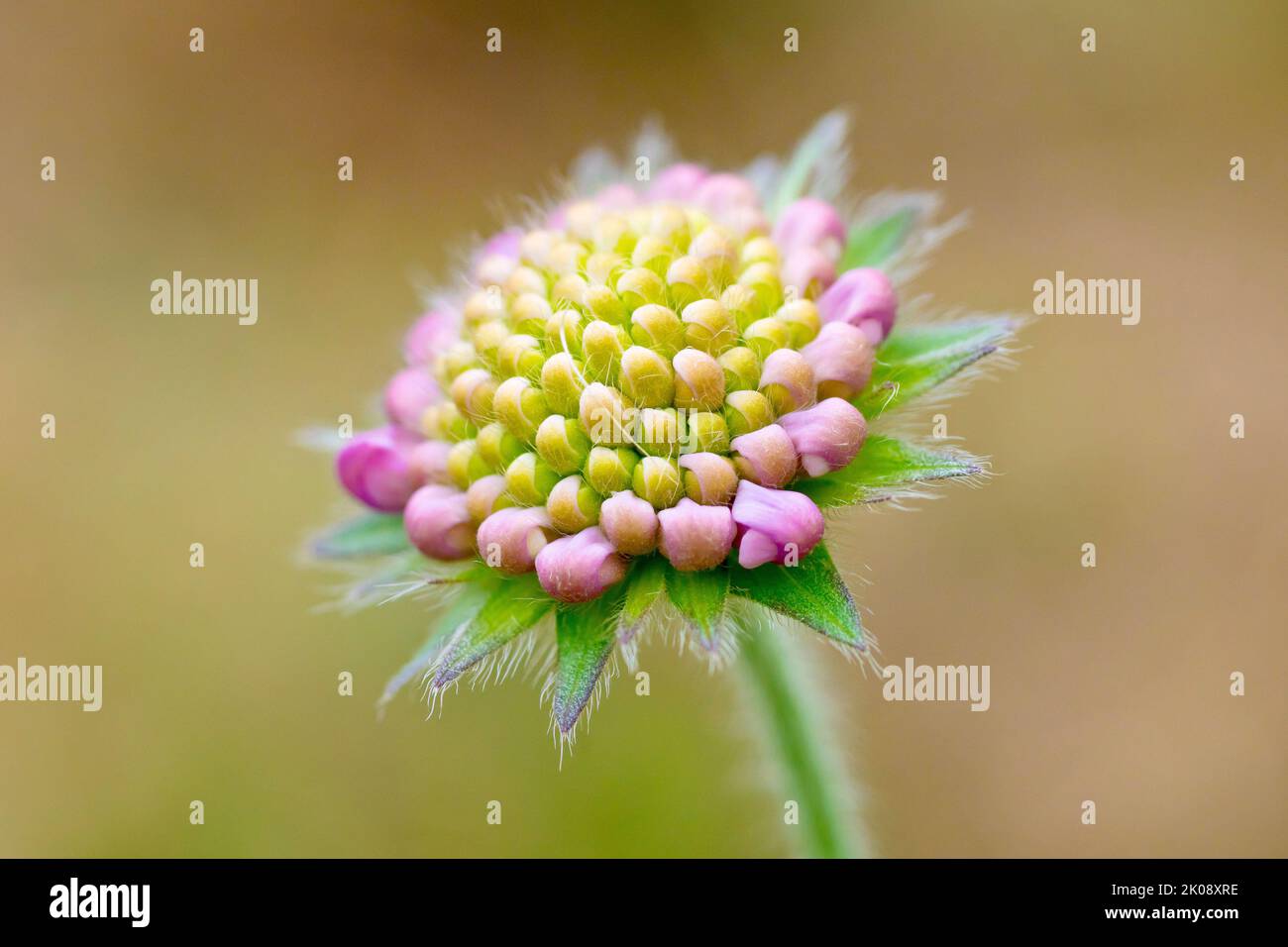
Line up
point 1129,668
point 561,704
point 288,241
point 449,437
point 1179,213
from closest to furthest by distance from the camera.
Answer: point 561,704 < point 449,437 < point 1129,668 < point 1179,213 < point 288,241

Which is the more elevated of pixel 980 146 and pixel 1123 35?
pixel 1123 35

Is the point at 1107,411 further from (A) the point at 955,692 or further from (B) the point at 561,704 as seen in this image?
(B) the point at 561,704

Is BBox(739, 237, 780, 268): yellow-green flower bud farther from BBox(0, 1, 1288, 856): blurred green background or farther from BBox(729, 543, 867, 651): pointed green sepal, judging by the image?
BBox(0, 1, 1288, 856): blurred green background

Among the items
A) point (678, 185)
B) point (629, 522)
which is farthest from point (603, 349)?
point (678, 185)

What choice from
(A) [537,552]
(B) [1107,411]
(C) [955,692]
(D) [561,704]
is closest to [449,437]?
(A) [537,552]

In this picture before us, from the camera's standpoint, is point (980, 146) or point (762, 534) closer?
point (762, 534)

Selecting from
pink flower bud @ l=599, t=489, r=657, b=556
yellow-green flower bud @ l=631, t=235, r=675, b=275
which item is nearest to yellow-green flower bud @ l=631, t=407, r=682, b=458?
pink flower bud @ l=599, t=489, r=657, b=556

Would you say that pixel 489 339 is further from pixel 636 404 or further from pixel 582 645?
pixel 582 645
